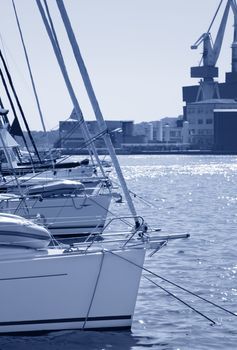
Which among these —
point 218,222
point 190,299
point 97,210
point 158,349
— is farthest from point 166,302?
point 218,222

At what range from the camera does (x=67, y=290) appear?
1335 cm

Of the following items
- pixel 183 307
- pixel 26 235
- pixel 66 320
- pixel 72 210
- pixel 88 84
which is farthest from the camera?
pixel 72 210

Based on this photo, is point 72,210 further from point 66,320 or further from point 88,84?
point 66,320

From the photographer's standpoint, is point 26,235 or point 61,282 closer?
point 61,282

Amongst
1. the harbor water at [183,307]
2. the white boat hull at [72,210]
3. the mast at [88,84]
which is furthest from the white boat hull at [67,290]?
the white boat hull at [72,210]

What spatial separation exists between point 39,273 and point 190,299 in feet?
16.7

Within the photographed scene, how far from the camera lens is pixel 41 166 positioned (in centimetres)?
2855

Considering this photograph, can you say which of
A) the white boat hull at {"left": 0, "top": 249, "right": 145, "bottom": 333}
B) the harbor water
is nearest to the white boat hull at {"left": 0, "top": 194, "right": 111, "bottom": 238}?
the harbor water

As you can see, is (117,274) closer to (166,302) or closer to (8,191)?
(166,302)

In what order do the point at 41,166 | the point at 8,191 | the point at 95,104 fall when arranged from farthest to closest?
the point at 41,166, the point at 8,191, the point at 95,104

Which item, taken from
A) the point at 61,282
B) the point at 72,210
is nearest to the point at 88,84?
the point at 61,282

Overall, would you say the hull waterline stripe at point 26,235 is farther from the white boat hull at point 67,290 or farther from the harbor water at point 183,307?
the harbor water at point 183,307

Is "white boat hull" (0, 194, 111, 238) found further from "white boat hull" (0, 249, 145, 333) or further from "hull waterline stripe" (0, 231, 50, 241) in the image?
"white boat hull" (0, 249, 145, 333)

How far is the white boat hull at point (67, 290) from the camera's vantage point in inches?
517
